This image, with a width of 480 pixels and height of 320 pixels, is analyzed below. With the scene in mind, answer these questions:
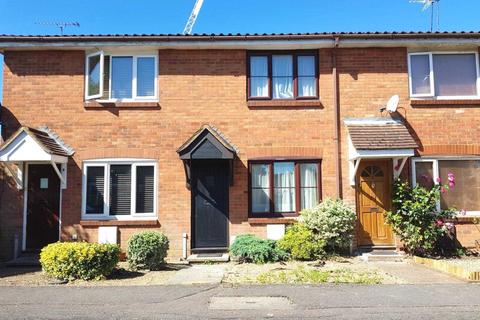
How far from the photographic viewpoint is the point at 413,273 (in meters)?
9.28

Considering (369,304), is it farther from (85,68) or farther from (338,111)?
(85,68)

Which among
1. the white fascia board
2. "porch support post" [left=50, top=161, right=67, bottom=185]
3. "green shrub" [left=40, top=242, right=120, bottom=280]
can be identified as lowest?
"green shrub" [left=40, top=242, right=120, bottom=280]

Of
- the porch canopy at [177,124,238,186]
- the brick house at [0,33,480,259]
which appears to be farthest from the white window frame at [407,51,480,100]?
the porch canopy at [177,124,238,186]

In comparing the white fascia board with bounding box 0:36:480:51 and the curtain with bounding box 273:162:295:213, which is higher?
the white fascia board with bounding box 0:36:480:51

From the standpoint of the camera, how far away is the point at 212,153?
1073 centimetres

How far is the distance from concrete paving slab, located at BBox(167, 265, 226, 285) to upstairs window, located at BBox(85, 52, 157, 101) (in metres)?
4.56

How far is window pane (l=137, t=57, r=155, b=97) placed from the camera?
11.8m

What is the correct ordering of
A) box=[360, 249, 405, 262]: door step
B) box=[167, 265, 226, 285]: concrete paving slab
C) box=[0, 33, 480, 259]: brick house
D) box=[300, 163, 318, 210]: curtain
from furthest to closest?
box=[300, 163, 318, 210]: curtain
box=[0, 33, 480, 259]: brick house
box=[360, 249, 405, 262]: door step
box=[167, 265, 226, 285]: concrete paving slab

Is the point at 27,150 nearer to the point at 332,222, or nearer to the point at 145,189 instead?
the point at 145,189

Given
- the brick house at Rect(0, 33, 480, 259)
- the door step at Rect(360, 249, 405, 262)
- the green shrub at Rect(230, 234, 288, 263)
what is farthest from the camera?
the brick house at Rect(0, 33, 480, 259)

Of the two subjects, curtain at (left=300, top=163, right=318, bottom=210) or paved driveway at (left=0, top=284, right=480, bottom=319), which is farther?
curtain at (left=300, top=163, right=318, bottom=210)

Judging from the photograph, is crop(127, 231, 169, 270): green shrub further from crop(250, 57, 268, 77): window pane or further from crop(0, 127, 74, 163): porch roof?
crop(250, 57, 268, 77): window pane

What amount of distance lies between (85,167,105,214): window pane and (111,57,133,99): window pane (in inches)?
79.2

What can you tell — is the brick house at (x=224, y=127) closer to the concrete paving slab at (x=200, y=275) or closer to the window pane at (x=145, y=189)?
the window pane at (x=145, y=189)
